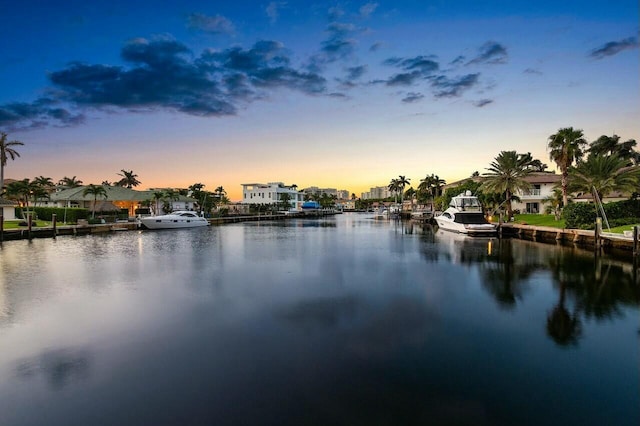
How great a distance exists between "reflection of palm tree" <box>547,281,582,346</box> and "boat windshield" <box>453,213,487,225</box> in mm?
31973

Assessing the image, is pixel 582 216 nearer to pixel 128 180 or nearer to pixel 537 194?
pixel 537 194

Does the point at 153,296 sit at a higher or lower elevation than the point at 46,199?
lower

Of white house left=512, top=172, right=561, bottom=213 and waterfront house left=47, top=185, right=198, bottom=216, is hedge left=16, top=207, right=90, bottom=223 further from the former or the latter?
white house left=512, top=172, right=561, bottom=213

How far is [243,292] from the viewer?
16438 mm

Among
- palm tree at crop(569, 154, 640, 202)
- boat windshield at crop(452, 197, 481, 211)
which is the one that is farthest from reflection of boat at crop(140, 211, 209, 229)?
palm tree at crop(569, 154, 640, 202)

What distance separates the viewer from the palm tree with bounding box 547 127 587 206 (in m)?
41.8

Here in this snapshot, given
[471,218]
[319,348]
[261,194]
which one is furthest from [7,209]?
[261,194]

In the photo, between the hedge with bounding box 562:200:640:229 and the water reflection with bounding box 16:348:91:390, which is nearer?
the water reflection with bounding box 16:348:91:390

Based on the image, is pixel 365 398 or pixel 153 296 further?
pixel 153 296

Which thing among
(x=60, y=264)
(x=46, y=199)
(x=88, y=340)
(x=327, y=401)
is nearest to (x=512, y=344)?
(x=327, y=401)

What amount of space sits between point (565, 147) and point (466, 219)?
13.9 meters

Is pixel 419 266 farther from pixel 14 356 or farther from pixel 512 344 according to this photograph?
pixel 14 356

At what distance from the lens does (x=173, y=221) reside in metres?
56.3

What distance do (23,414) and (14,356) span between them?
3455 millimetres
